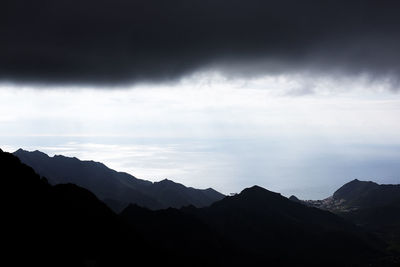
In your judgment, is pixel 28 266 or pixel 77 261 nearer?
pixel 28 266

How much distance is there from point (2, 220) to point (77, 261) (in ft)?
120

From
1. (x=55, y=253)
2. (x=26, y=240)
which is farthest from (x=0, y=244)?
(x=55, y=253)

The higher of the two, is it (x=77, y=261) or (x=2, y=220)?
(x=2, y=220)

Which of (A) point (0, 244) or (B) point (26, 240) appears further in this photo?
(B) point (26, 240)

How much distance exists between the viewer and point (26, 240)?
7234 inches

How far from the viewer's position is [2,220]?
187 meters

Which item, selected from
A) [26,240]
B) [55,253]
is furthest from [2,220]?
[55,253]

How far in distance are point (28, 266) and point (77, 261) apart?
27058 mm

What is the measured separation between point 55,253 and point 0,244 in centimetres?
2451

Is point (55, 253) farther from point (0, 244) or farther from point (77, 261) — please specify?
point (0, 244)

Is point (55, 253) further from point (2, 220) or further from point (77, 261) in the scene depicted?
point (2, 220)

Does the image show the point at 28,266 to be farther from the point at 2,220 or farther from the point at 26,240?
the point at 2,220

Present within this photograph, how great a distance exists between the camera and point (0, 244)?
172 m

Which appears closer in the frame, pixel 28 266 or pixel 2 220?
pixel 28 266
